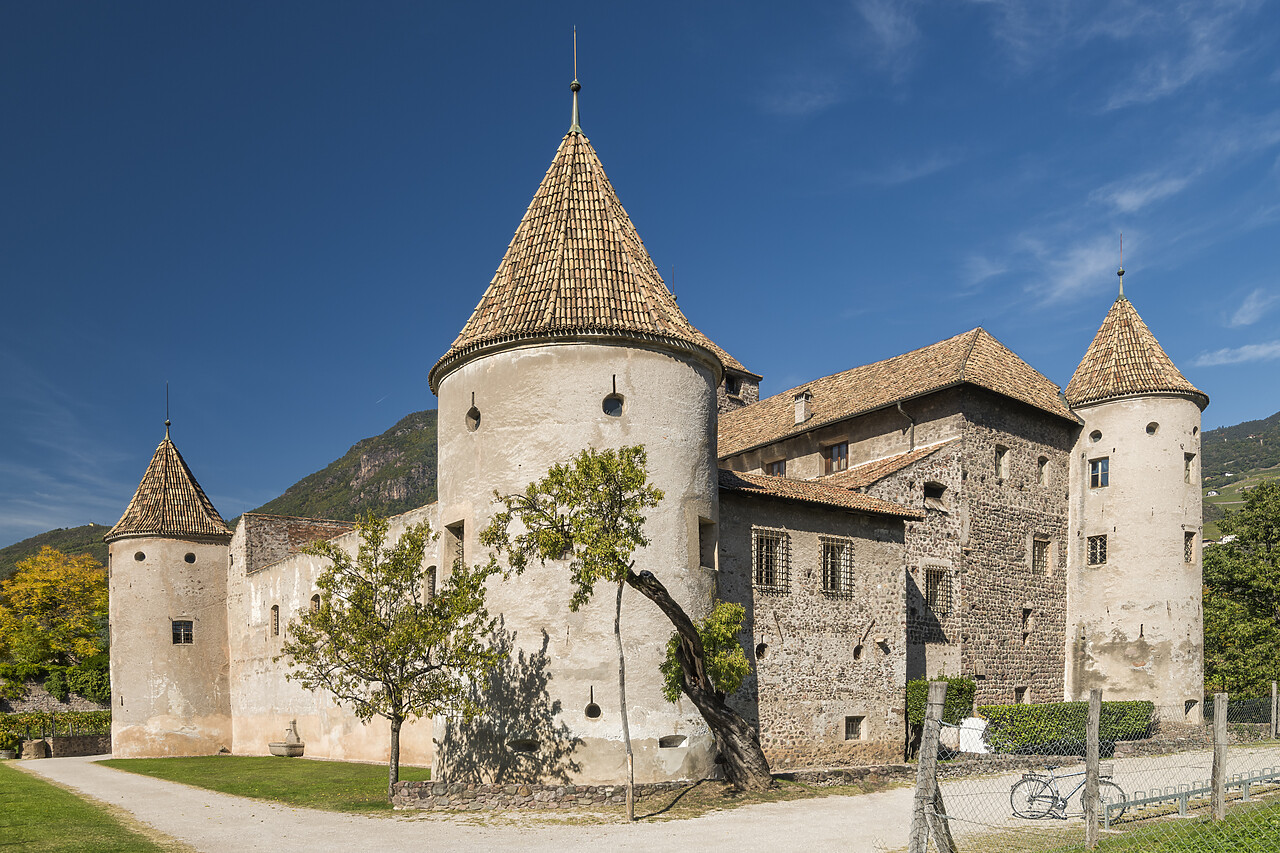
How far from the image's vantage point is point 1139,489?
112 feet

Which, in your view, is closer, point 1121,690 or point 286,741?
point 1121,690

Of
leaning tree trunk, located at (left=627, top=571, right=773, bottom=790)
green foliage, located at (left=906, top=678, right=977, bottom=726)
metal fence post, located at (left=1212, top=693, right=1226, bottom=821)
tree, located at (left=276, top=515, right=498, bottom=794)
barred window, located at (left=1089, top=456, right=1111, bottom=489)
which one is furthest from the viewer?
barred window, located at (left=1089, top=456, right=1111, bottom=489)

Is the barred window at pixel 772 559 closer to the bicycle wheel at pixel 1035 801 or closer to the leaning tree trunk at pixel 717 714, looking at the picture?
the leaning tree trunk at pixel 717 714

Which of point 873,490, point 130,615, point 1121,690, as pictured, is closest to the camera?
point 873,490

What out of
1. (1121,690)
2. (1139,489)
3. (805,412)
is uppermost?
(805,412)

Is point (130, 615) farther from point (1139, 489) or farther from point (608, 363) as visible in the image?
point (1139, 489)

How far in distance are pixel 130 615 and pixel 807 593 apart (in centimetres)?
2833

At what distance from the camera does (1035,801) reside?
55.8ft

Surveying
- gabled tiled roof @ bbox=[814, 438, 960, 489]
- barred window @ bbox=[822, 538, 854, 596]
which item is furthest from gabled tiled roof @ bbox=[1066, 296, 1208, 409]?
barred window @ bbox=[822, 538, 854, 596]

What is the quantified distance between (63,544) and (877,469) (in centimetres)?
12721

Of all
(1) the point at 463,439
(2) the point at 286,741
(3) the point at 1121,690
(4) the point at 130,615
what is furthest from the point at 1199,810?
(4) the point at 130,615

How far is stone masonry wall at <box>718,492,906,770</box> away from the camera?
23.9m

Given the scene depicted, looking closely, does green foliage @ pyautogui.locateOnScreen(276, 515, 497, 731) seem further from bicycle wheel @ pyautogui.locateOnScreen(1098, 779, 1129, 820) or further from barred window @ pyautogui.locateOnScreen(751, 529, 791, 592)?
bicycle wheel @ pyautogui.locateOnScreen(1098, 779, 1129, 820)

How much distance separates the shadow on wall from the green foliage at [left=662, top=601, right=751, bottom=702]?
6.74 ft
